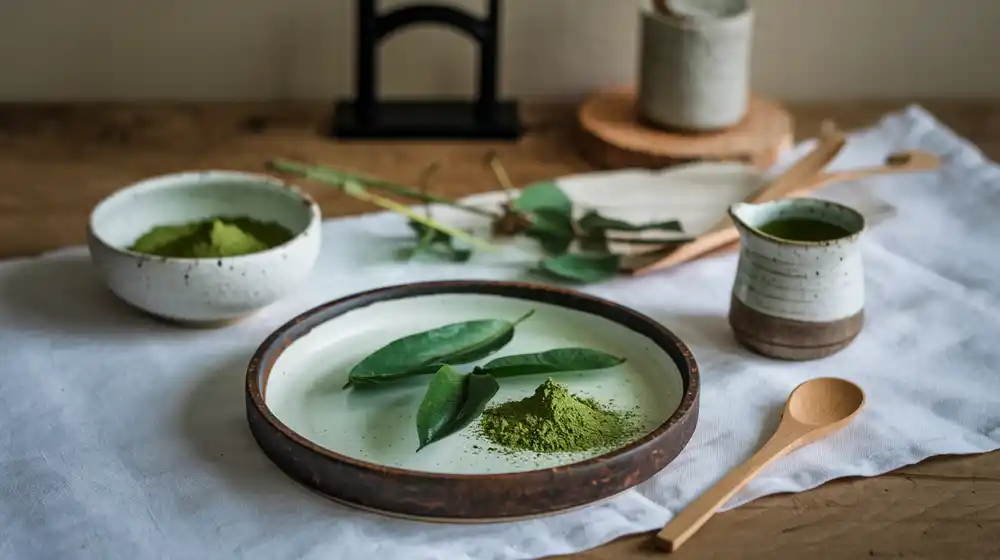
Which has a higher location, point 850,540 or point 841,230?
point 841,230

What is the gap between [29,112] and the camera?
1324 mm

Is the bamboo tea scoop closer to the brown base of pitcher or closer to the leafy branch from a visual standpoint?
the brown base of pitcher

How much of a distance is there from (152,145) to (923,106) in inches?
34.2

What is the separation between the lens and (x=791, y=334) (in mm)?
839

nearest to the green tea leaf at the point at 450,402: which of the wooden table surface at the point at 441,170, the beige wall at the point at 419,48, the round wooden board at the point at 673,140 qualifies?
the wooden table surface at the point at 441,170

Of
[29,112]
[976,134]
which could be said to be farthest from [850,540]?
[29,112]

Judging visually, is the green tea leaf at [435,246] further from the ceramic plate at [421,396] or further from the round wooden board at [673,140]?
the round wooden board at [673,140]

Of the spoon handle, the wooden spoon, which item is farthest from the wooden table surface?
the wooden spoon

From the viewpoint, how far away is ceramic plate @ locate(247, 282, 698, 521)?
0.66 m

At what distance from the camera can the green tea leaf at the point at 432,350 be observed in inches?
30.9

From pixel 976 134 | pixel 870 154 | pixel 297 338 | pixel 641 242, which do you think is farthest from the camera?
pixel 976 134

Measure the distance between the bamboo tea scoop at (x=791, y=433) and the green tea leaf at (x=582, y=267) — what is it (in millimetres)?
216

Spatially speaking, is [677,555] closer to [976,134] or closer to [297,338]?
[297,338]

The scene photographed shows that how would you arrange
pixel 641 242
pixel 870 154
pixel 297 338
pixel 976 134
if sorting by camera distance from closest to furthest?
1. pixel 297 338
2. pixel 641 242
3. pixel 870 154
4. pixel 976 134
